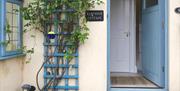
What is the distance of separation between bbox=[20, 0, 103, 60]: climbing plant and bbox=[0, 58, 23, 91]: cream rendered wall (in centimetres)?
60

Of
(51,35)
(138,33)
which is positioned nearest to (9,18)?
(51,35)

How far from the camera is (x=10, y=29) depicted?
390 centimetres

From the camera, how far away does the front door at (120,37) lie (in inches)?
248

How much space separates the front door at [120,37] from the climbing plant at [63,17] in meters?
2.07

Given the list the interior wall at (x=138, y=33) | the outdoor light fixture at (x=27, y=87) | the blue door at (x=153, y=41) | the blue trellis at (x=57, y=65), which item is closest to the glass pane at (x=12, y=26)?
the blue trellis at (x=57, y=65)

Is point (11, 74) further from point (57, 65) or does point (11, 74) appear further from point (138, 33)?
point (138, 33)

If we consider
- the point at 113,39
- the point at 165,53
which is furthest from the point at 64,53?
the point at 113,39

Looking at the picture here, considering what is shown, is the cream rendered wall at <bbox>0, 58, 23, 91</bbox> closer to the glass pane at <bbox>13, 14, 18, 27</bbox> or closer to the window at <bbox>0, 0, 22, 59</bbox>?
the window at <bbox>0, 0, 22, 59</bbox>

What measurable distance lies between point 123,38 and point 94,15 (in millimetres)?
2131

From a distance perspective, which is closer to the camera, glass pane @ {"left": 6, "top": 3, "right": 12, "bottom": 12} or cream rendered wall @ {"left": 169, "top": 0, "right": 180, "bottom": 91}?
glass pane @ {"left": 6, "top": 3, "right": 12, "bottom": 12}

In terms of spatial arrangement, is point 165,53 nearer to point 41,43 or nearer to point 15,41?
point 41,43

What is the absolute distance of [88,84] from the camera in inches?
172

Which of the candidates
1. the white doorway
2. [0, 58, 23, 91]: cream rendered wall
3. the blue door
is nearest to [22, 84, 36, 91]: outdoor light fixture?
[0, 58, 23, 91]: cream rendered wall

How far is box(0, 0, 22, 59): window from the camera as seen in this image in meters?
3.65
